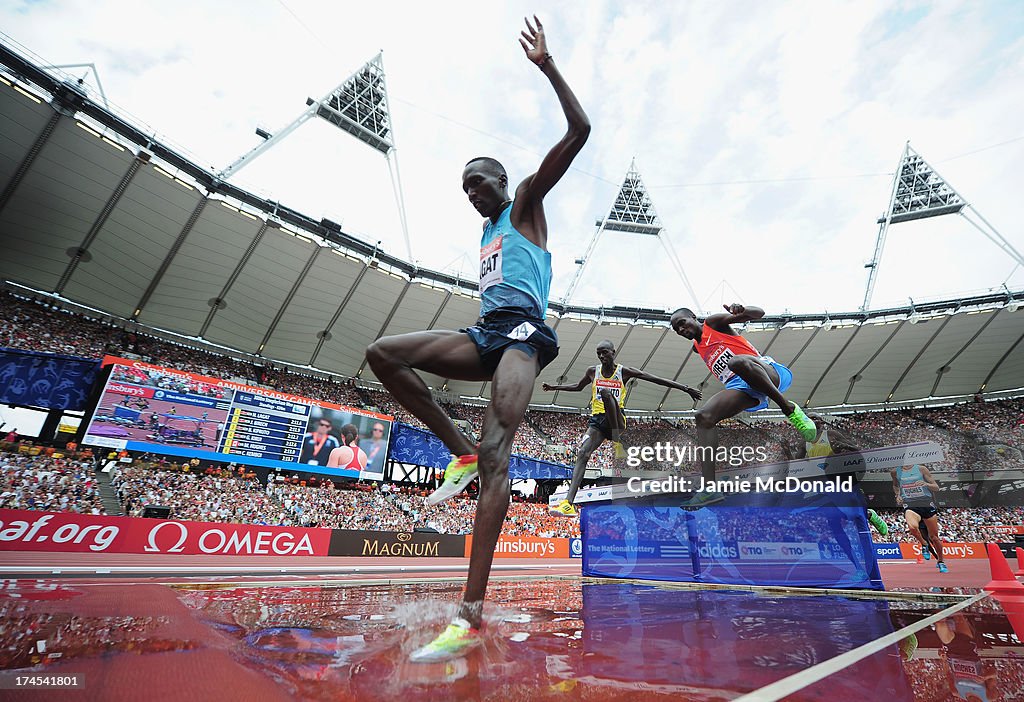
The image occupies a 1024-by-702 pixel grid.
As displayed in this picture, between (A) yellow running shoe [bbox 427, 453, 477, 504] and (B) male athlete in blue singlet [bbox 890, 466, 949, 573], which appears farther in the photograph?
(B) male athlete in blue singlet [bbox 890, 466, 949, 573]

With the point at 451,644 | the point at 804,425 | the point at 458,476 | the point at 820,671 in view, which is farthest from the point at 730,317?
the point at 451,644

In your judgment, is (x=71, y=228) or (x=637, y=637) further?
(x=71, y=228)

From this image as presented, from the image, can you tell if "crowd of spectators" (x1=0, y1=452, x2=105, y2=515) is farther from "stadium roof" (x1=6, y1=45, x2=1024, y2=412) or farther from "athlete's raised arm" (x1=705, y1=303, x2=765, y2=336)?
"athlete's raised arm" (x1=705, y1=303, x2=765, y2=336)

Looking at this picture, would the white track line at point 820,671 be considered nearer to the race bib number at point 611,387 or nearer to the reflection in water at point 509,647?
A: the reflection in water at point 509,647

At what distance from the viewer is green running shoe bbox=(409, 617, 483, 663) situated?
1236 millimetres

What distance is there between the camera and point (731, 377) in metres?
4.35

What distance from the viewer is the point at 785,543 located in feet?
11.7

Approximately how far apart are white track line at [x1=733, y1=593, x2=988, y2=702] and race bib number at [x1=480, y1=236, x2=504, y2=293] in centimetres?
167

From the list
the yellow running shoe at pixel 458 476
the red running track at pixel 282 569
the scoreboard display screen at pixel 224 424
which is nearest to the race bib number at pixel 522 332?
the yellow running shoe at pixel 458 476

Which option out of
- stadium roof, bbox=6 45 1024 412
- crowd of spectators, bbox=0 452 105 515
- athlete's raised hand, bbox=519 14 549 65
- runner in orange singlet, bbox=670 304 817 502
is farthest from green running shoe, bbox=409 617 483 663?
Result: stadium roof, bbox=6 45 1024 412

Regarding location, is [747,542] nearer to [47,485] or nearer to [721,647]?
[721,647]

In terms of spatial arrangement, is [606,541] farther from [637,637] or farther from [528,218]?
[528,218]

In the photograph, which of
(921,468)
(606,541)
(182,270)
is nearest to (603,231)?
(182,270)

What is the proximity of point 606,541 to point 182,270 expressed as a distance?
22.8 m
